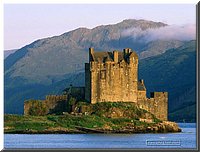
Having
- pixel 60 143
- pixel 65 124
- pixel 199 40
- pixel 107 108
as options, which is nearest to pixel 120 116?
pixel 107 108

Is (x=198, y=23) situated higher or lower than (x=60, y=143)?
higher

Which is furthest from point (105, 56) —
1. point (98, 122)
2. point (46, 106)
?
point (98, 122)

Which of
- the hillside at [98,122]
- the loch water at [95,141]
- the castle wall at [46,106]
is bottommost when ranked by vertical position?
the loch water at [95,141]

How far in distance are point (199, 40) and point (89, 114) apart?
48046 mm

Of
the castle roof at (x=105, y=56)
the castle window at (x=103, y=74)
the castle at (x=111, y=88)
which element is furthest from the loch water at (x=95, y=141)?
the castle roof at (x=105, y=56)

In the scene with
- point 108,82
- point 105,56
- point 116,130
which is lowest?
point 116,130

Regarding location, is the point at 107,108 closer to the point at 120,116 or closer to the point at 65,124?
the point at 120,116

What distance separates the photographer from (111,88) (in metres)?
93.2

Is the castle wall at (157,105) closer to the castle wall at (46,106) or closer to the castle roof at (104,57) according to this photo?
the castle roof at (104,57)

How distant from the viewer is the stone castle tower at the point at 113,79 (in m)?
93.2

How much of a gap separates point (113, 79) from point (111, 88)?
1024 mm

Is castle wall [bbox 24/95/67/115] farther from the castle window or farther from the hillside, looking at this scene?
the castle window

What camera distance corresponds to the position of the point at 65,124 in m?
85.8

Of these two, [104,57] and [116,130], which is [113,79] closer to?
[104,57]
